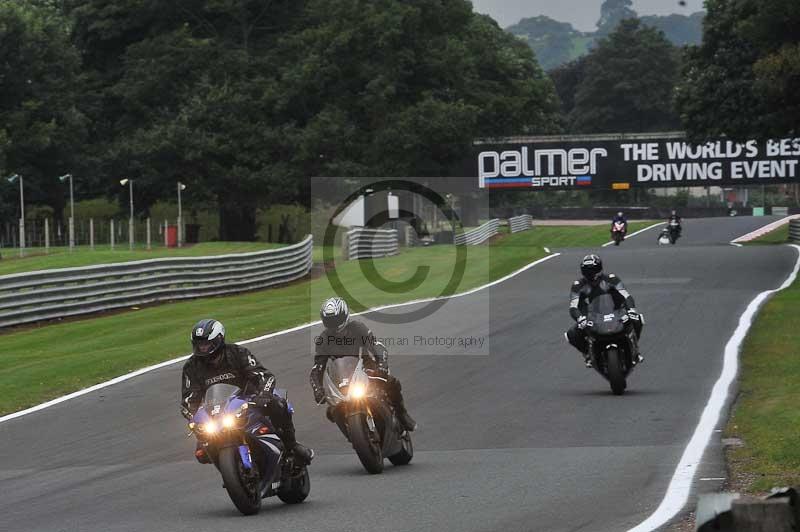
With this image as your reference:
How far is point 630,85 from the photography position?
142500 millimetres

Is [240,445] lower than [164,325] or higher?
higher

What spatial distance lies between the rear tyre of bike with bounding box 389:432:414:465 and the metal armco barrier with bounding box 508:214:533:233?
213ft

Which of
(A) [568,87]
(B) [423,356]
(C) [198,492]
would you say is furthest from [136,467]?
(A) [568,87]

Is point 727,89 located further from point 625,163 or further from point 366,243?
point 625,163

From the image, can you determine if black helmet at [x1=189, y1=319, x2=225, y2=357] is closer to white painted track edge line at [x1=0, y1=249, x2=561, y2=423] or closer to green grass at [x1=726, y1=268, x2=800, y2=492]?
green grass at [x1=726, y1=268, x2=800, y2=492]

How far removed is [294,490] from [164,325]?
622 inches

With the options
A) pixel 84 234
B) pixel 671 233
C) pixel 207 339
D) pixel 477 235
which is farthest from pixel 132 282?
pixel 84 234

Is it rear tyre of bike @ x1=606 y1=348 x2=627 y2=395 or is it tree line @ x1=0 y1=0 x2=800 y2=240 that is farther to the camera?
tree line @ x1=0 y1=0 x2=800 y2=240

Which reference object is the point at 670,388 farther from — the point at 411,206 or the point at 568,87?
the point at 568,87

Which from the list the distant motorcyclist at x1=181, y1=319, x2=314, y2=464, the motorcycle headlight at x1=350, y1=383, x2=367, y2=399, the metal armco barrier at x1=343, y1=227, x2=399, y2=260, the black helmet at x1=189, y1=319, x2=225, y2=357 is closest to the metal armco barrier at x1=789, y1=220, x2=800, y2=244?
the metal armco barrier at x1=343, y1=227, x2=399, y2=260

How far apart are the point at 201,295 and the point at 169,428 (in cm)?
1907

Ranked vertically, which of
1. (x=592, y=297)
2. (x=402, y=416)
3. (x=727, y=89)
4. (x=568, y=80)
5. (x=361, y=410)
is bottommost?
(x=402, y=416)

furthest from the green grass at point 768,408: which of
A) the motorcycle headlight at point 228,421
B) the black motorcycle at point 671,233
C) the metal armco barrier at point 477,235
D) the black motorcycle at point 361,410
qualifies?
the metal armco barrier at point 477,235

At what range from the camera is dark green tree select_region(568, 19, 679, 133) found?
142m
